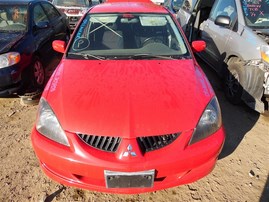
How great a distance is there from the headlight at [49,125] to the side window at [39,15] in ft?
9.89

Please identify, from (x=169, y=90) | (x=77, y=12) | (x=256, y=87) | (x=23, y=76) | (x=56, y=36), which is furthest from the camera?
(x=77, y=12)

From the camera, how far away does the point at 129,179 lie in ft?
6.69

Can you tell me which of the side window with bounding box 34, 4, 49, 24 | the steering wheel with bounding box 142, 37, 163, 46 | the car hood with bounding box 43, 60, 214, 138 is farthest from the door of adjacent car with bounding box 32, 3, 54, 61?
the steering wheel with bounding box 142, 37, 163, 46

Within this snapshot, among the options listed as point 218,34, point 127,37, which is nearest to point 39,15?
point 127,37

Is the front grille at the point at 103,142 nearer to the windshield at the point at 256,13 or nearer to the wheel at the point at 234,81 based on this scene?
the wheel at the point at 234,81

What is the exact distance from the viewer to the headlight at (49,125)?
2107mm

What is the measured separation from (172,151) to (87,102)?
0.82 metres

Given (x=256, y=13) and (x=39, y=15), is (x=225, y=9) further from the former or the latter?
(x=39, y=15)

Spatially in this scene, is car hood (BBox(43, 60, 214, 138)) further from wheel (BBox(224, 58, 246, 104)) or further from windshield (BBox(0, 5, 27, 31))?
windshield (BBox(0, 5, 27, 31))

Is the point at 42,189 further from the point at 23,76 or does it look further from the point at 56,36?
the point at 56,36

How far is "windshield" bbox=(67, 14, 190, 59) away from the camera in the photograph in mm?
3008

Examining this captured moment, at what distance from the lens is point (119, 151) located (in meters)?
1.99

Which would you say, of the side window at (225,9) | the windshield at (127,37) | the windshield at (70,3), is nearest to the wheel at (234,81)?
the side window at (225,9)

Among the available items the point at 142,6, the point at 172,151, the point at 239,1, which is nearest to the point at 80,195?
the point at 172,151
